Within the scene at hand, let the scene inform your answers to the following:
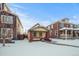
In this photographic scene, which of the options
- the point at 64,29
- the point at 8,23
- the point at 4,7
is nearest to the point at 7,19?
the point at 8,23

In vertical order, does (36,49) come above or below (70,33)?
below

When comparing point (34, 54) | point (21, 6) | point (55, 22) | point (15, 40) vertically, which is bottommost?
point (34, 54)

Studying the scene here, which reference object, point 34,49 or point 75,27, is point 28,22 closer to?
point 34,49

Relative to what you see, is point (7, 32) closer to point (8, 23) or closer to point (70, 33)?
point (8, 23)

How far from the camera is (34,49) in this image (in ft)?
9.57

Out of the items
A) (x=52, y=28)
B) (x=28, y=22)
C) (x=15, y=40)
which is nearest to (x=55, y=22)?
(x=52, y=28)

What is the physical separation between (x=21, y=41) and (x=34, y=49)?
20cm

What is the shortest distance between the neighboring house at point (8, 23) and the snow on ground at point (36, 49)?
5.1 inches

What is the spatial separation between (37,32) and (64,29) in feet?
1.15

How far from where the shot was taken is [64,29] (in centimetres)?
292

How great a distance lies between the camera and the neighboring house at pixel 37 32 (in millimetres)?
2930

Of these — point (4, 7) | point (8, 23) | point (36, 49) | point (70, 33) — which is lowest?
point (36, 49)

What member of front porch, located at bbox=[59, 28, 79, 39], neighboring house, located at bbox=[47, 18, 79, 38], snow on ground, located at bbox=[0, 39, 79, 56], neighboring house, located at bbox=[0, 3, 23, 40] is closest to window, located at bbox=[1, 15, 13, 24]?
neighboring house, located at bbox=[0, 3, 23, 40]

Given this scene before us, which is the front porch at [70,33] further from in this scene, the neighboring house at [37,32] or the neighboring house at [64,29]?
the neighboring house at [37,32]
